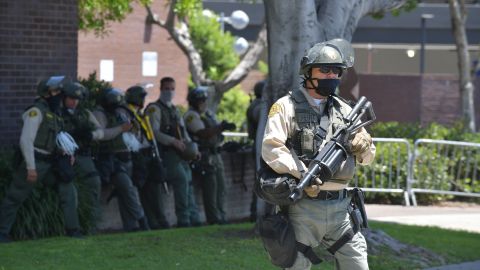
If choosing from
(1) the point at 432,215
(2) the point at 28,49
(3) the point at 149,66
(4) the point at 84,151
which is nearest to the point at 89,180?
(4) the point at 84,151

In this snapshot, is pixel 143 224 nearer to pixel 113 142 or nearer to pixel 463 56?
pixel 113 142

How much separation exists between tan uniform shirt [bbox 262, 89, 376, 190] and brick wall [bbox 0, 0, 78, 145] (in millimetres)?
6852

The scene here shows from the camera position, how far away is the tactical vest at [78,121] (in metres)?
11.2

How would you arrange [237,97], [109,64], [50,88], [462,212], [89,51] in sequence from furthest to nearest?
[237,97], [89,51], [109,64], [462,212], [50,88]

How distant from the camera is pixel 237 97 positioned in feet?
106

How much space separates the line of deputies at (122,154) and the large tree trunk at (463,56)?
849cm

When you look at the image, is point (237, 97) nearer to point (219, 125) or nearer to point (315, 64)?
point (219, 125)

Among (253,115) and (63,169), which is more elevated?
(253,115)

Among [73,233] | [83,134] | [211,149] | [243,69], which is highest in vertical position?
[243,69]

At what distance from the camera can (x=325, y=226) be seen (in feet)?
21.8

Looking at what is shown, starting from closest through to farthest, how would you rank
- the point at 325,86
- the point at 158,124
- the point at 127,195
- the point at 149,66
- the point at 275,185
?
the point at 275,185 < the point at 325,86 < the point at 127,195 < the point at 158,124 < the point at 149,66

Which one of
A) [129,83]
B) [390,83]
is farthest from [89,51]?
[390,83]

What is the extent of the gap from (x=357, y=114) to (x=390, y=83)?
23.9 meters

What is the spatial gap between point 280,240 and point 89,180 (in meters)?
5.30
